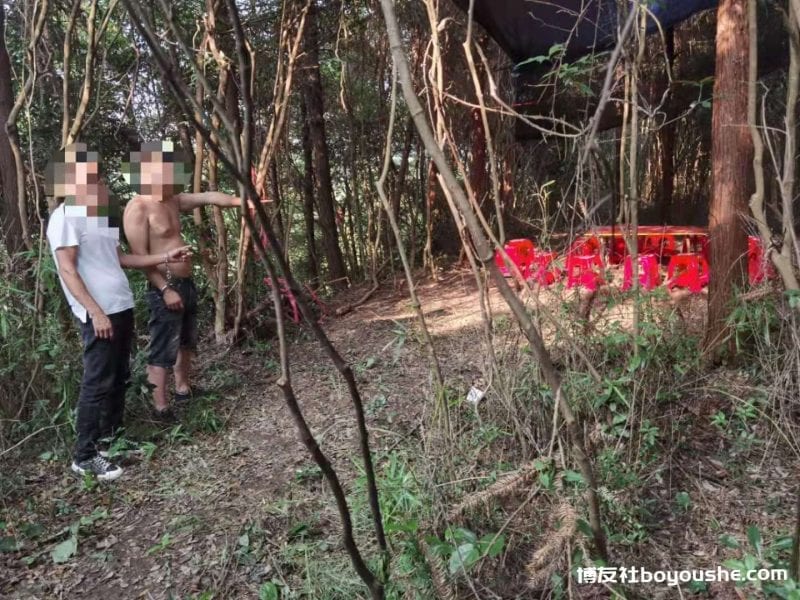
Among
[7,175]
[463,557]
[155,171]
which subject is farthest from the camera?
[7,175]

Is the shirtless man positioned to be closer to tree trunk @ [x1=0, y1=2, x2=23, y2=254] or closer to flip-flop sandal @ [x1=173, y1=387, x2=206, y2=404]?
flip-flop sandal @ [x1=173, y1=387, x2=206, y2=404]

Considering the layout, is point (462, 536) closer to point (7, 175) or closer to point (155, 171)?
point (155, 171)

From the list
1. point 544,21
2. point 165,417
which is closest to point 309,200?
point 544,21

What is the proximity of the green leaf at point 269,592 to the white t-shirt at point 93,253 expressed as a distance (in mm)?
1474

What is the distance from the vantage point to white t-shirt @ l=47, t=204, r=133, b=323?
2.49m

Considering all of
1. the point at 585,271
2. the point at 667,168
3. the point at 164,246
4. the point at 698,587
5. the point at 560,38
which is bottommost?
the point at 698,587

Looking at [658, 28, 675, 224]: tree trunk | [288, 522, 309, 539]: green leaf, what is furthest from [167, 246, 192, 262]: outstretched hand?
[658, 28, 675, 224]: tree trunk

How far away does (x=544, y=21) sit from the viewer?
14.9 ft

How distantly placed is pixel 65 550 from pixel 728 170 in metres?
3.25

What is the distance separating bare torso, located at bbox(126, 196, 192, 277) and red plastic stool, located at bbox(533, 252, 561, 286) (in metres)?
1.79

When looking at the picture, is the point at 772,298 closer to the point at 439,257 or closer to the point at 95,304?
the point at 95,304

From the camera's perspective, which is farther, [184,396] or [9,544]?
[184,396]

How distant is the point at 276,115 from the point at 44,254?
1650 mm

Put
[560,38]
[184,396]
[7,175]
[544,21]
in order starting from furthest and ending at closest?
[560,38], [544,21], [7,175], [184,396]
